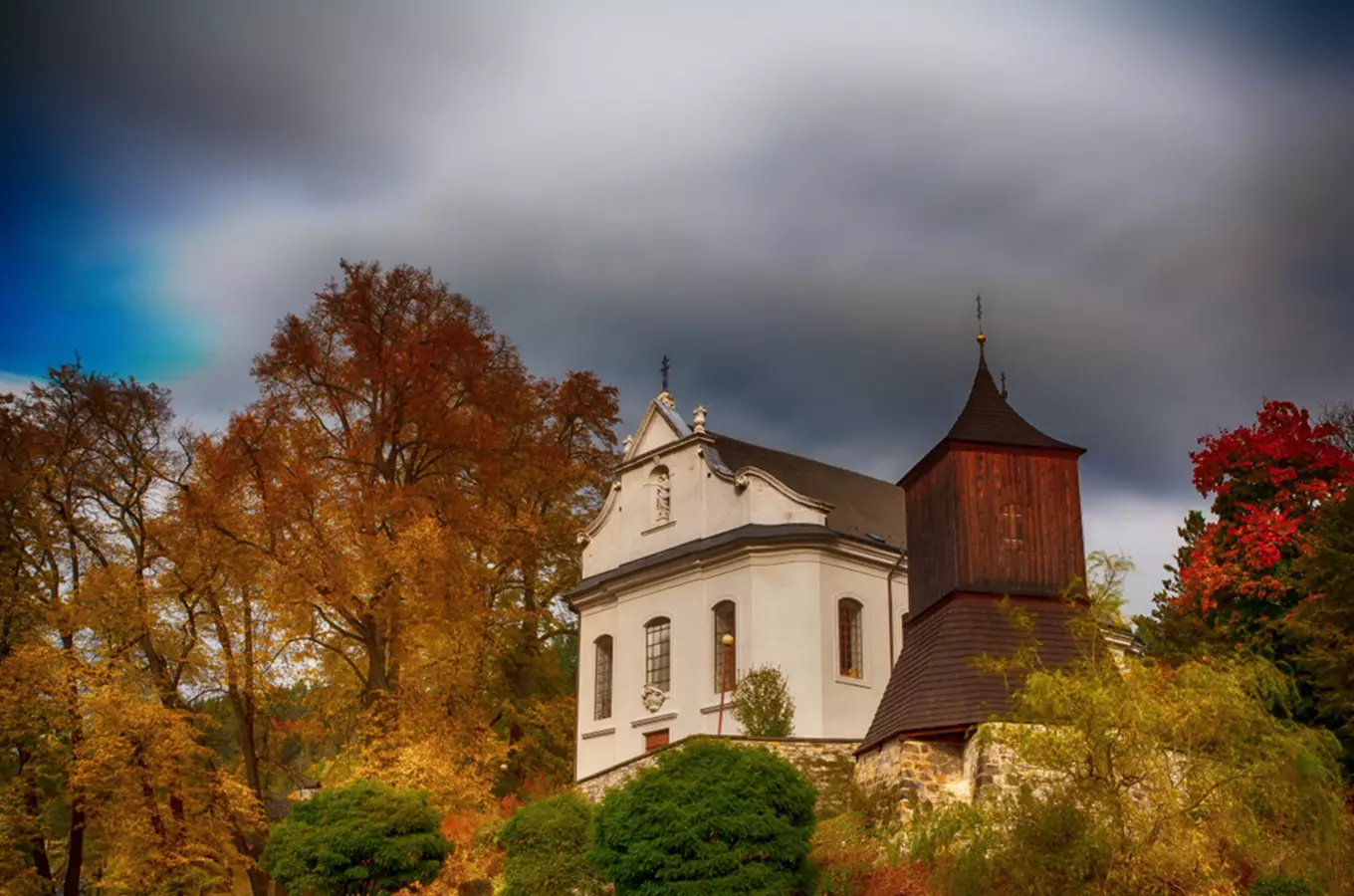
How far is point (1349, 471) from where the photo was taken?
20.5m

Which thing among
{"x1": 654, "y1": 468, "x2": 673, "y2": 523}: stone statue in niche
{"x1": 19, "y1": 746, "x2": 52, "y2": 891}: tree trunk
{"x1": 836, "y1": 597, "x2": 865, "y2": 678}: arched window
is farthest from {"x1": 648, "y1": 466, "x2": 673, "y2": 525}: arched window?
{"x1": 19, "y1": 746, "x2": 52, "y2": 891}: tree trunk

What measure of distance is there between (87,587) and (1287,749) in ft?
68.7

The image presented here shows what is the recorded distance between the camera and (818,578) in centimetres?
2809

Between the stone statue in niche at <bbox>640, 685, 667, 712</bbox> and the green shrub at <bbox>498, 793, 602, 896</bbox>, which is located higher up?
the stone statue in niche at <bbox>640, 685, 667, 712</bbox>

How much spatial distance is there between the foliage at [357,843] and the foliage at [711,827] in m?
4.89

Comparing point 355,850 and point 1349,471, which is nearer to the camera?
point 1349,471

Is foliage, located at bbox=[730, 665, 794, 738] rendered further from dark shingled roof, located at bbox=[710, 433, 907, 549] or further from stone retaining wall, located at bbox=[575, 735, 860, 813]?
dark shingled roof, located at bbox=[710, 433, 907, 549]

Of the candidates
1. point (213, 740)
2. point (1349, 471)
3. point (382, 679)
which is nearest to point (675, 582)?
point (382, 679)

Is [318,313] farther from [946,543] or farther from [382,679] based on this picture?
[946,543]

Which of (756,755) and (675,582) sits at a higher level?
(675,582)

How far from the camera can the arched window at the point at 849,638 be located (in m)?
28.2

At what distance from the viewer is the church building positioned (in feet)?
72.3

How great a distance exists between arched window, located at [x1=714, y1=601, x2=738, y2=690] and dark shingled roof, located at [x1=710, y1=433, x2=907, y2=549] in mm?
2772

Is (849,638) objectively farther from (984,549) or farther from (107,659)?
(107,659)
